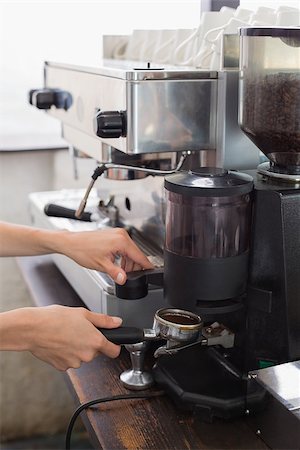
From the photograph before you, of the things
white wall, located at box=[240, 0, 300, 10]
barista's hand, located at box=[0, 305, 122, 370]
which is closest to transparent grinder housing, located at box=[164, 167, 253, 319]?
barista's hand, located at box=[0, 305, 122, 370]

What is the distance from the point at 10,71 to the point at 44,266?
69cm

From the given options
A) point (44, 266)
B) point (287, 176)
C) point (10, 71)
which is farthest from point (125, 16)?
point (287, 176)

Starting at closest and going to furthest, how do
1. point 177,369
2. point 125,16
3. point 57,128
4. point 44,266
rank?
1. point 177,369
2. point 44,266
3. point 125,16
4. point 57,128

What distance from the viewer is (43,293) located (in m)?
1.29

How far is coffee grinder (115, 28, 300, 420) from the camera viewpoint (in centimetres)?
81

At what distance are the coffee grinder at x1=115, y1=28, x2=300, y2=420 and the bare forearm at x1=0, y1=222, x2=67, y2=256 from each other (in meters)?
0.35

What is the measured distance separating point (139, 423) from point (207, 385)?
11cm

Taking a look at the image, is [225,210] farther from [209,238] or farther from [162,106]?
[162,106]

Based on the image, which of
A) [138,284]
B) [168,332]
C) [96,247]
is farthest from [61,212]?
[168,332]

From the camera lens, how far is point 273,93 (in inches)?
33.0

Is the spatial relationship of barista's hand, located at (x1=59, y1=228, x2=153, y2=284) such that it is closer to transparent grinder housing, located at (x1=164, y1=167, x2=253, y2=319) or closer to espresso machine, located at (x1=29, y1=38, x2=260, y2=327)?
espresso machine, located at (x1=29, y1=38, x2=260, y2=327)

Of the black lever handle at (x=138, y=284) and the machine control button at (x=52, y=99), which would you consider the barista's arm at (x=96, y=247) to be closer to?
the black lever handle at (x=138, y=284)

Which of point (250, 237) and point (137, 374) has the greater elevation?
point (250, 237)

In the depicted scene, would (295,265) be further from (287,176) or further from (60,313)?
(60,313)
